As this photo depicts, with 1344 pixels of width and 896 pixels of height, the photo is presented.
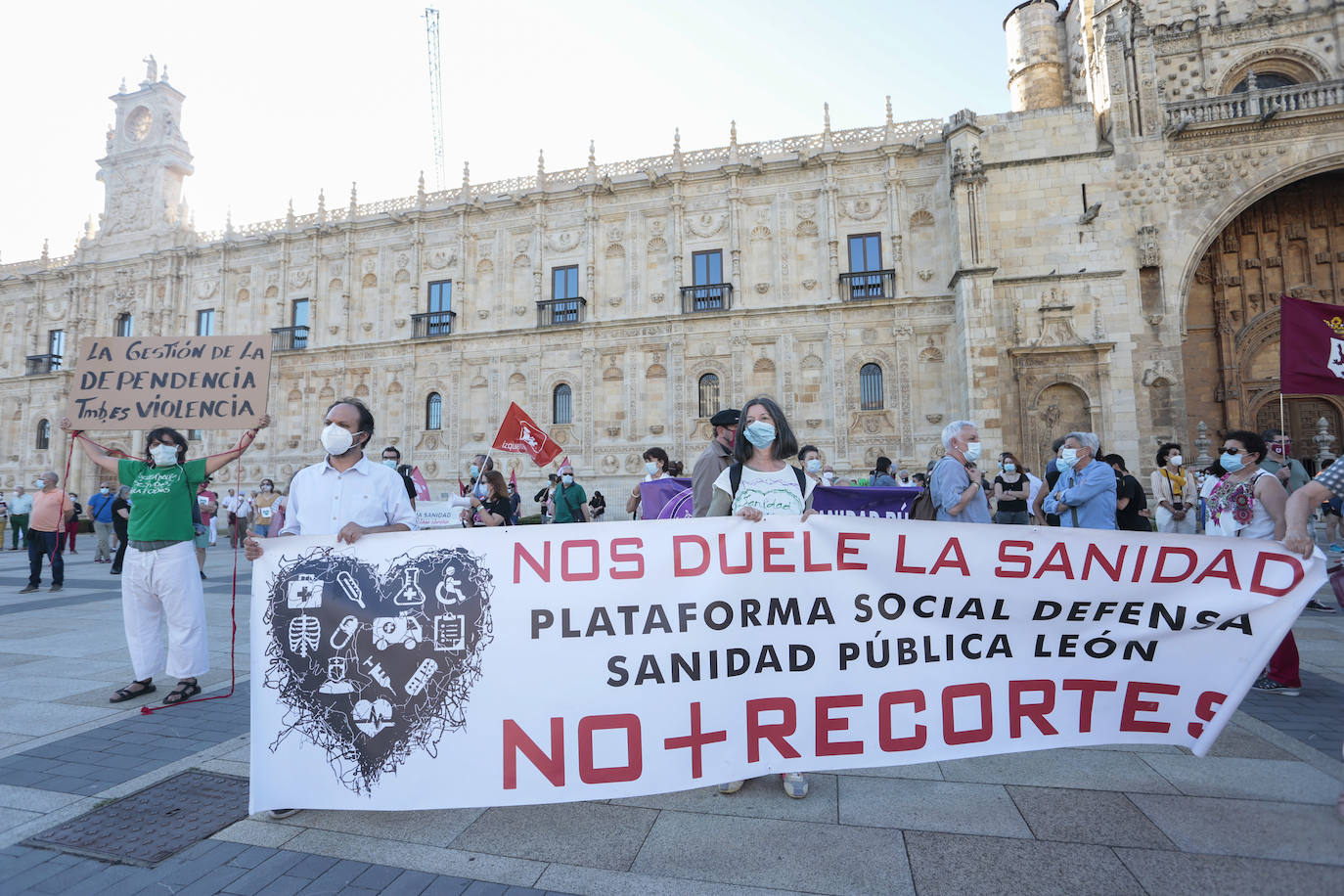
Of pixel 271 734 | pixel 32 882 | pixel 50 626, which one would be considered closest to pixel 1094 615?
pixel 271 734

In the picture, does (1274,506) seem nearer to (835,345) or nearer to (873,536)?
(873,536)

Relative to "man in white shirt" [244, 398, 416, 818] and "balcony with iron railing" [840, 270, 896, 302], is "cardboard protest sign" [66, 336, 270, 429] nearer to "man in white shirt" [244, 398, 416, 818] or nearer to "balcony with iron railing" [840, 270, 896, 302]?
"man in white shirt" [244, 398, 416, 818]

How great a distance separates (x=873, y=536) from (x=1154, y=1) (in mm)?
27333

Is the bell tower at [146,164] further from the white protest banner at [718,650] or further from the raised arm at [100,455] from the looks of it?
the white protest banner at [718,650]

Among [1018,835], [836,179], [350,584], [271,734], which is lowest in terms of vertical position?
[1018,835]

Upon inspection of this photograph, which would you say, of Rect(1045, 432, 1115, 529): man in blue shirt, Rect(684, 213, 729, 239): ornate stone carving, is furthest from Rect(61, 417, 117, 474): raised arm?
Rect(684, 213, 729, 239): ornate stone carving

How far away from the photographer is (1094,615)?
3426 mm

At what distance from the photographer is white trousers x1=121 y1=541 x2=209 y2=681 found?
197 inches

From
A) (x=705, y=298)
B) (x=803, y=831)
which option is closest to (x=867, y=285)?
(x=705, y=298)

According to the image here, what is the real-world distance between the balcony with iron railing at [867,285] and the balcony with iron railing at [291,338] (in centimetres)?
2180

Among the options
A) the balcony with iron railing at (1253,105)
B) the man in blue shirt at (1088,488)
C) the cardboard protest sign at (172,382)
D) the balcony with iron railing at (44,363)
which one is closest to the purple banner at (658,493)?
the man in blue shirt at (1088,488)

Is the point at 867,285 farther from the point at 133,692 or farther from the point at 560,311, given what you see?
the point at 133,692

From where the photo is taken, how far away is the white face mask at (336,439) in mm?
3805

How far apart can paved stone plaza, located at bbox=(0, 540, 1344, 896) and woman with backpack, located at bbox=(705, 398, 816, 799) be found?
0.73m
